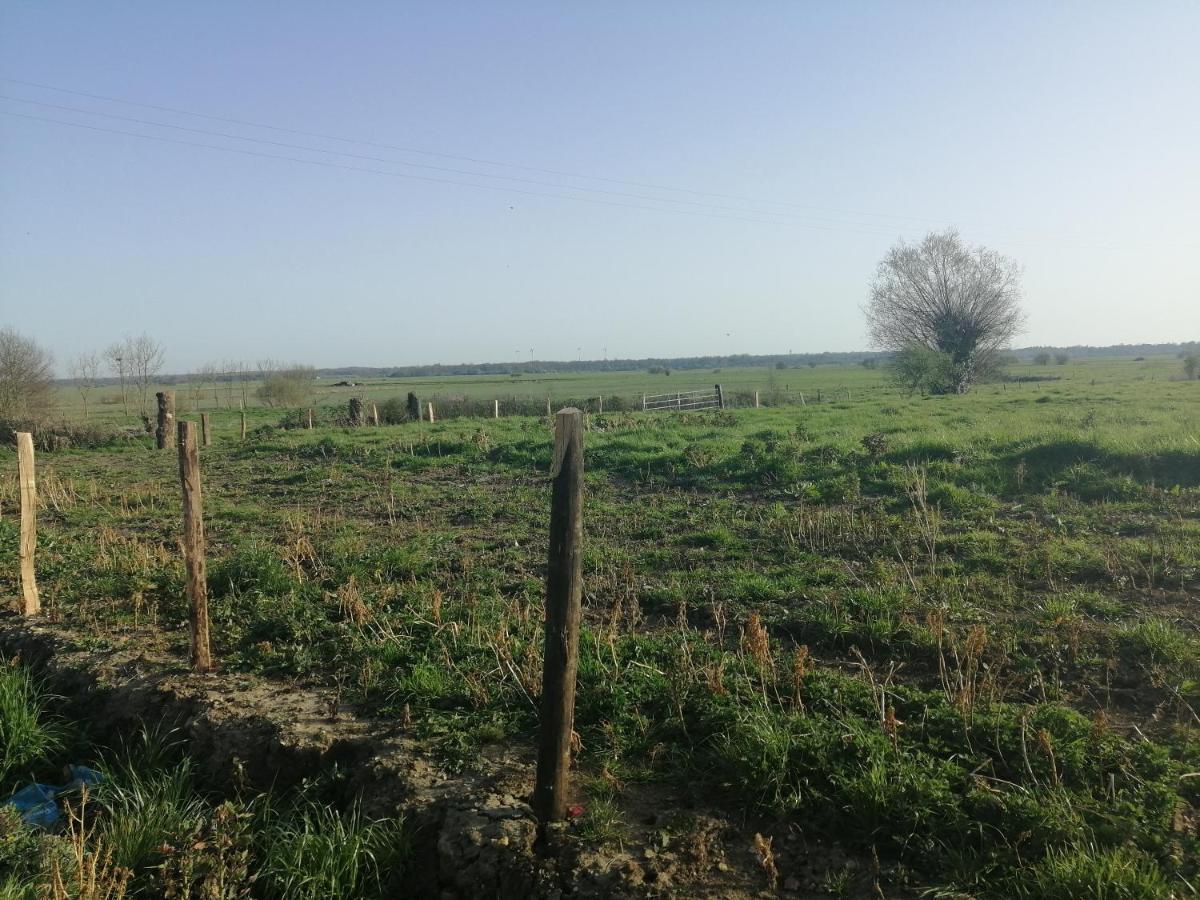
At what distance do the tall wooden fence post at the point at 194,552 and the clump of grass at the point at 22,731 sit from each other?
37.4 inches

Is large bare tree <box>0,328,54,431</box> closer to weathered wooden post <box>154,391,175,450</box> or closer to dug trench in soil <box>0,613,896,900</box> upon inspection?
weathered wooden post <box>154,391,175,450</box>

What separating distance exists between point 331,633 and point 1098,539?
7.96 metres

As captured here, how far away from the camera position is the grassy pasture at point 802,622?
13.0 ft

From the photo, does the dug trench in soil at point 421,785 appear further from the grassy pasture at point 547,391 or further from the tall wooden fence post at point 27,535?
the grassy pasture at point 547,391

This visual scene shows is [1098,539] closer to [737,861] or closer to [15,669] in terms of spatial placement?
[737,861]

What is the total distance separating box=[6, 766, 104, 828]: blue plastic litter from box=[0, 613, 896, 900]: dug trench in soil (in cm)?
36

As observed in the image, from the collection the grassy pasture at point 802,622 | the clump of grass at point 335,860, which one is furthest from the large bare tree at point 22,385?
the clump of grass at point 335,860

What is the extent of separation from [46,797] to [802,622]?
5.25 m

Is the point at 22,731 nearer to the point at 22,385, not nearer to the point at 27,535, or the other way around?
the point at 27,535

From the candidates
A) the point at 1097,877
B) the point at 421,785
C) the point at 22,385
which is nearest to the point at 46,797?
the point at 421,785

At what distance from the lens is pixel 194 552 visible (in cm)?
614

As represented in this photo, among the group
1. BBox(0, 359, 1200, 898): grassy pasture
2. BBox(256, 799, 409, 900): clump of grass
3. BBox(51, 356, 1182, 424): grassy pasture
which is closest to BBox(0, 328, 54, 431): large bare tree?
BBox(51, 356, 1182, 424): grassy pasture

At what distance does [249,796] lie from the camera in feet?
16.1

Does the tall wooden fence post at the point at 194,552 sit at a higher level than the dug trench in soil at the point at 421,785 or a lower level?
higher
